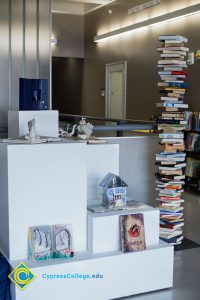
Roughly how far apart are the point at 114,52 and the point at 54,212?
743cm

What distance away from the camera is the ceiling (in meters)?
10.3

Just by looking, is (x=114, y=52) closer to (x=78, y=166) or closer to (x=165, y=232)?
(x=165, y=232)

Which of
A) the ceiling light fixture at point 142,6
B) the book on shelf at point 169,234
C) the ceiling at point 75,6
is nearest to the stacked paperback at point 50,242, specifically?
the book on shelf at point 169,234

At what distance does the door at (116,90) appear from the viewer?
384 inches

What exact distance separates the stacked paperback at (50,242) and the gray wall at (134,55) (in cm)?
457

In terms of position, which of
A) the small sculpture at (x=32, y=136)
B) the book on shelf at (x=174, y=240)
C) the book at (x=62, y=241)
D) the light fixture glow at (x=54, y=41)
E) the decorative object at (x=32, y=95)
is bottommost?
the book on shelf at (x=174, y=240)

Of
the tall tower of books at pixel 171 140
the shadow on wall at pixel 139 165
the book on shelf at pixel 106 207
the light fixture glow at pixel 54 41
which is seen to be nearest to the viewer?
the book on shelf at pixel 106 207

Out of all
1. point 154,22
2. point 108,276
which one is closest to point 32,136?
point 108,276

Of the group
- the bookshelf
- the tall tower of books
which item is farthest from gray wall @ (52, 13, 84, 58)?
the tall tower of books

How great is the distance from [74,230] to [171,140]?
1.64 m

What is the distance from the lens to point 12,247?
3.04 m

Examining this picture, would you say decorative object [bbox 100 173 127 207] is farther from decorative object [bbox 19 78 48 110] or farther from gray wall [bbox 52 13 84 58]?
gray wall [bbox 52 13 84 58]

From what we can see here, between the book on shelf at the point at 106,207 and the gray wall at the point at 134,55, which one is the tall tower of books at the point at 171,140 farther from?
the gray wall at the point at 134,55

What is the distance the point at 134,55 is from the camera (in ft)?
30.2
